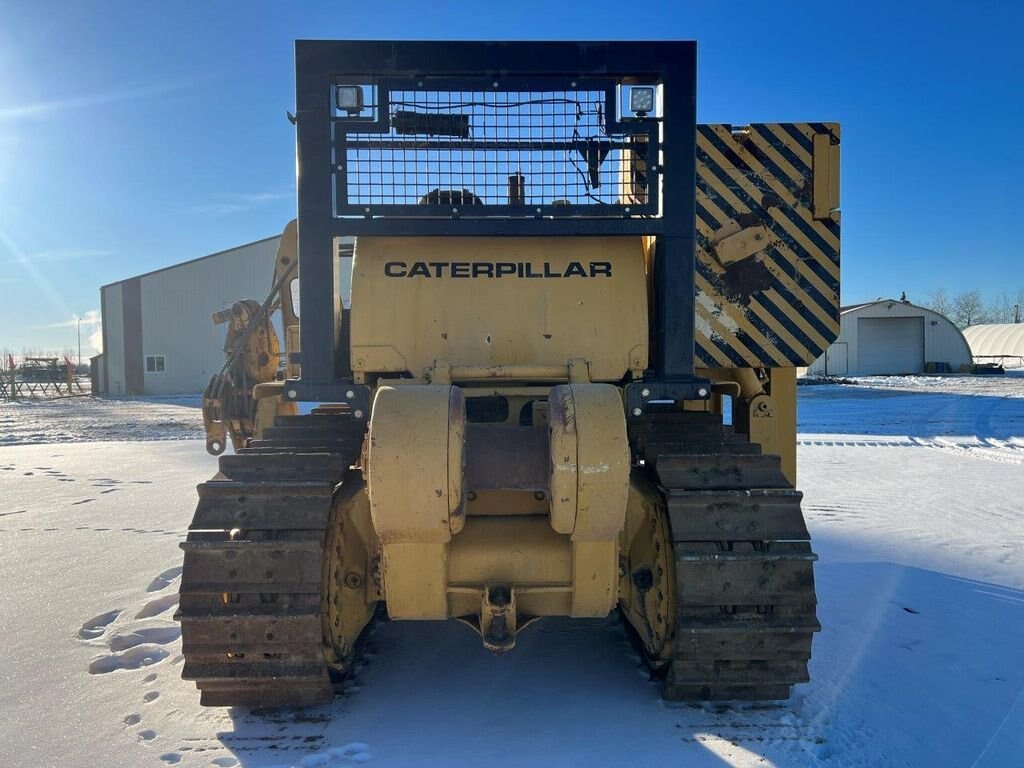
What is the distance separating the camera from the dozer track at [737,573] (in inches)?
130

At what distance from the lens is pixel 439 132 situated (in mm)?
3711

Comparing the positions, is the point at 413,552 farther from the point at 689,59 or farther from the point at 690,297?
the point at 689,59

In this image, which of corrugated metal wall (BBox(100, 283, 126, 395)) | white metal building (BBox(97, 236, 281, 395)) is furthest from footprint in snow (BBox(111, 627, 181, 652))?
corrugated metal wall (BBox(100, 283, 126, 395))

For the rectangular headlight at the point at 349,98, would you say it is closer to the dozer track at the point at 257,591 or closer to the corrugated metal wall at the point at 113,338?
the dozer track at the point at 257,591

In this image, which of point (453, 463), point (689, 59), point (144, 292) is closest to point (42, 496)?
point (453, 463)

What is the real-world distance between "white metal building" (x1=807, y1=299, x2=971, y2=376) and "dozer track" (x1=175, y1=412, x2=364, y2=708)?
144 feet

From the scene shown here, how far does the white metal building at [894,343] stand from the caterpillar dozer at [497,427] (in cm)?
4286

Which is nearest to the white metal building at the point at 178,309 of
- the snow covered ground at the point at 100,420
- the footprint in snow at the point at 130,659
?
the snow covered ground at the point at 100,420

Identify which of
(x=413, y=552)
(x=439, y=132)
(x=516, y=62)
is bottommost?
(x=413, y=552)

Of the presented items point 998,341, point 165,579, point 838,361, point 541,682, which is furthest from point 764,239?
point 998,341

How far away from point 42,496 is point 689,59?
9.77m

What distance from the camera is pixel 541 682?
3.95 m

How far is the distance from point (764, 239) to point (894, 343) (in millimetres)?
44662

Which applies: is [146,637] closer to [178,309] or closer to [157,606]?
[157,606]
